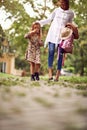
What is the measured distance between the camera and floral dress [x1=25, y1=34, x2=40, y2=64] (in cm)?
353

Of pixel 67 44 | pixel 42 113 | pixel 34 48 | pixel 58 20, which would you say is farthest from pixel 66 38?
pixel 42 113

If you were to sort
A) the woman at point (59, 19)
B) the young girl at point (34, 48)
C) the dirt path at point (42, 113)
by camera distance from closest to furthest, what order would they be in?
the dirt path at point (42, 113) < the young girl at point (34, 48) < the woman at point (59, 19)

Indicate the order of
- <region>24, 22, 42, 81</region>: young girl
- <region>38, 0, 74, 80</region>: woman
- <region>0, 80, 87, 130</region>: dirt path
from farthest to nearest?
<region>38, 0, 74, 80</region>: woman < <region>24, 22, 42, 81</region>: young girl < <region>0, 80, 87, 130</region>: dirt path

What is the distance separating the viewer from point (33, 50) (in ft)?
11.6

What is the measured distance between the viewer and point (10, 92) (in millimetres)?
2248

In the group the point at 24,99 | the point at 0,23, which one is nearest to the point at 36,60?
the point at 0,23

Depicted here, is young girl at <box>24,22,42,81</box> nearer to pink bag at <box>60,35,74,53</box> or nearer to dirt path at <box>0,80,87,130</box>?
pink bag at <box>60,35,74,53</box>

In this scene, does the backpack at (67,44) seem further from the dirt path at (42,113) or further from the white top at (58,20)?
the dirt path at (42,113)

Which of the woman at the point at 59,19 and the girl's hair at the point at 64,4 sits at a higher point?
the girl's hair at the point at 64,4

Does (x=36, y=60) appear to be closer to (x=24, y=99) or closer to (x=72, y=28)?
(x=72, y=28)

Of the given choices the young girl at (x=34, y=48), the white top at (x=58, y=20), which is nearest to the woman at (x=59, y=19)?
the white top at (x=58, y=20)

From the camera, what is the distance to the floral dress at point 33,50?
353 cm

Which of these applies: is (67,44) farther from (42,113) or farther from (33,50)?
(42,113)

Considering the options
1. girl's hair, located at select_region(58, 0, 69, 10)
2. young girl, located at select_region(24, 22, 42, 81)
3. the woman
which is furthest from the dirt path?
girl's hair, located at select_region(58, 0, 69, 10)
